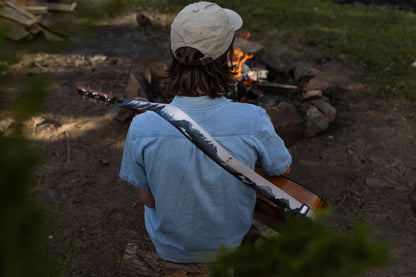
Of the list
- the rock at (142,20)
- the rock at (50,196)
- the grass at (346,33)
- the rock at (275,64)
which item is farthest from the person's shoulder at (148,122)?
the rock at (142,20)

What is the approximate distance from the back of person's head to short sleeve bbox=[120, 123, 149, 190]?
34 centimetres

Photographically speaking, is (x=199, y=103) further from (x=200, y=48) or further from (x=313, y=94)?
(x=313, y=94)

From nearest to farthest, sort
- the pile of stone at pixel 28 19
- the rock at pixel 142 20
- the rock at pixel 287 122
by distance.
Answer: the pile of stone at pixel 28 19
the rock at pixel 287 122
the rock at pixel 142 20

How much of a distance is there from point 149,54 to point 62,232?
402 centimetres

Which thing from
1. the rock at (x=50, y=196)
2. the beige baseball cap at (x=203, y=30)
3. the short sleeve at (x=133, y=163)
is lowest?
the rock at (x=50, y=196)

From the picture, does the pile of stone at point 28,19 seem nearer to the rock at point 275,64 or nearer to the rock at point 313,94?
the rock at point 275,64

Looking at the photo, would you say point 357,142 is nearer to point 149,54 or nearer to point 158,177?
point 158,177

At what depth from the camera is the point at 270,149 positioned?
76.9 inches

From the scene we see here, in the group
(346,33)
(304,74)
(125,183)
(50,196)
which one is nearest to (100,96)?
(125,183)

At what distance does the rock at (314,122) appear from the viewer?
14.7ft

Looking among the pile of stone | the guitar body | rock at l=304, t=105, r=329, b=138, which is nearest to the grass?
rock at l=304, t=105, r=329, b=138

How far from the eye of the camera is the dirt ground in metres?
3.29

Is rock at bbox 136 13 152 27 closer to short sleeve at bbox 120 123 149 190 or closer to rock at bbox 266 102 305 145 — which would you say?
rock at bbox 266 102 305 145

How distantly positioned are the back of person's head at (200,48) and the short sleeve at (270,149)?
0.30 m
